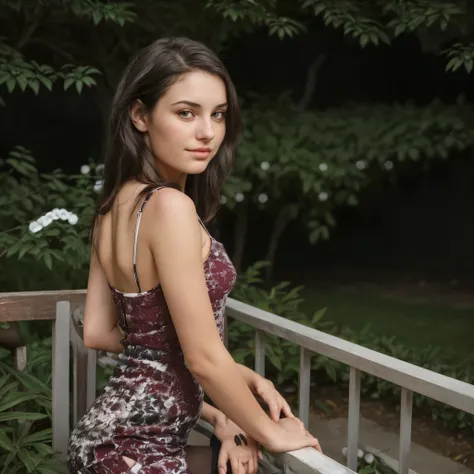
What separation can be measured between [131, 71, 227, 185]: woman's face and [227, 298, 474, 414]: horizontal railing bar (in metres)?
0.62

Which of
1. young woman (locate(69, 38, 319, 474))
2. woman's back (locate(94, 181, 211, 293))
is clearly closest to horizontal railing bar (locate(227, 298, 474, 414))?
young woman (locate(69, 38, 319, 474))

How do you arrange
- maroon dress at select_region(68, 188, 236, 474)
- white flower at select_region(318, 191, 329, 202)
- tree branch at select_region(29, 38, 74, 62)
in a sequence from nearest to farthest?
1. maroon dress at select_region(68, 188, 236, 474)
2. tree branch at select_region(29, 38, 74, 62)
3. white flower at select_region(318, 191, 329, 202)

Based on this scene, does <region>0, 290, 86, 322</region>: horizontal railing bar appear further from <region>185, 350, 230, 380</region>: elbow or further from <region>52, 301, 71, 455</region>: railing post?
<region>185, 350, 230, 380</region>: elbow

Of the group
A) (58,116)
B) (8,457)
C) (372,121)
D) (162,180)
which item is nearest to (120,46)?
(58,116)

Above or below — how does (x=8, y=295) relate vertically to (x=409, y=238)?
above

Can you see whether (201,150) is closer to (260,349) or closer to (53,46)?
(260,349)

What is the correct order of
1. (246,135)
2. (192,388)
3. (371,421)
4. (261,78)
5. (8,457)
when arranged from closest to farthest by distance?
1. (192,388)
2. (8,457)
3. (371,421)
4. (246,135)
5. (261,78)

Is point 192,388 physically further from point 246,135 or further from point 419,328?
point 419,328

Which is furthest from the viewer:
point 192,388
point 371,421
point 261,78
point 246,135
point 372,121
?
point 261,78

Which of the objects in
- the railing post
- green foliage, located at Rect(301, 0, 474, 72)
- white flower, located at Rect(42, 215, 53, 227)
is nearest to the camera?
the railing post

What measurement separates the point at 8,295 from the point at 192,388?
3.58 feet

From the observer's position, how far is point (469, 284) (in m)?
7.23

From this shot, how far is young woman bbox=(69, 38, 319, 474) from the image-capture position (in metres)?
1.50

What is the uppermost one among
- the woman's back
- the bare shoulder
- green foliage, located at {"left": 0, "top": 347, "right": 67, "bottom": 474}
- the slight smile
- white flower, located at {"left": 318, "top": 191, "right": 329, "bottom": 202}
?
the slight smile
